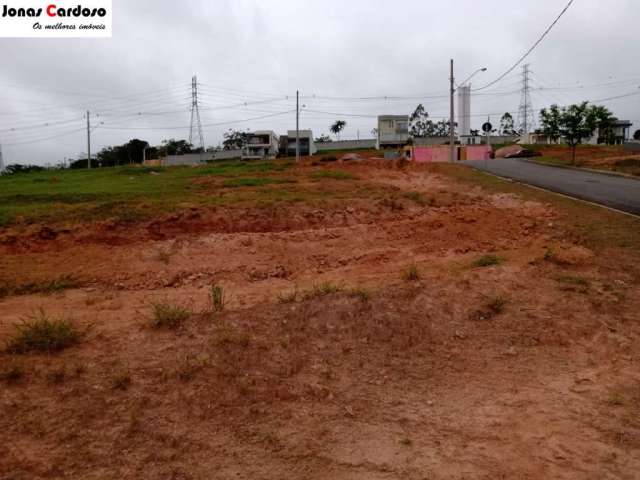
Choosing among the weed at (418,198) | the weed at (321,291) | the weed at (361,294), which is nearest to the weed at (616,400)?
the weed at (361,294)

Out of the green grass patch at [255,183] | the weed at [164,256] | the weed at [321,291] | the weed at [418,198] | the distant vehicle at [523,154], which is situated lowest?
the weed at [321,291]

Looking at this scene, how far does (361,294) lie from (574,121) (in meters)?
28.1

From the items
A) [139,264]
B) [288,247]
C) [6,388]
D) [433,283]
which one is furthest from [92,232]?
[433,283]

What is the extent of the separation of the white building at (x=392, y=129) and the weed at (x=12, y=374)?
70365 mm

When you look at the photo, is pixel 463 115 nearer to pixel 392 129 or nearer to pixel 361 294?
pixel 392 129

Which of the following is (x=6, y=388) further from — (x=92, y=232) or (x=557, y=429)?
(x=92, y=232)

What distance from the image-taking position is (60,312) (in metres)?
6.08

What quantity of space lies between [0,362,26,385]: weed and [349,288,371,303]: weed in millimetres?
3230

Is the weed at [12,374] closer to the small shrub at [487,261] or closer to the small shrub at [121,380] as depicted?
the small shrub at [121,380]

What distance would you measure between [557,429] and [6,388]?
4083 mm

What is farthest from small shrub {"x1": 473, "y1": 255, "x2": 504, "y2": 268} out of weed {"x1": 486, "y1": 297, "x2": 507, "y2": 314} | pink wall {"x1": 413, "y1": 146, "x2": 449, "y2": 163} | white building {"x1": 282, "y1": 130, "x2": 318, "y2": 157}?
white building {"x1": 282, "y1": 130, "x2": 318, "y2": 157}

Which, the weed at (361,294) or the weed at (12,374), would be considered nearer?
the weed at (12,374)

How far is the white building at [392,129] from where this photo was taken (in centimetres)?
7212

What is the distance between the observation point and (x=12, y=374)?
3.91m
